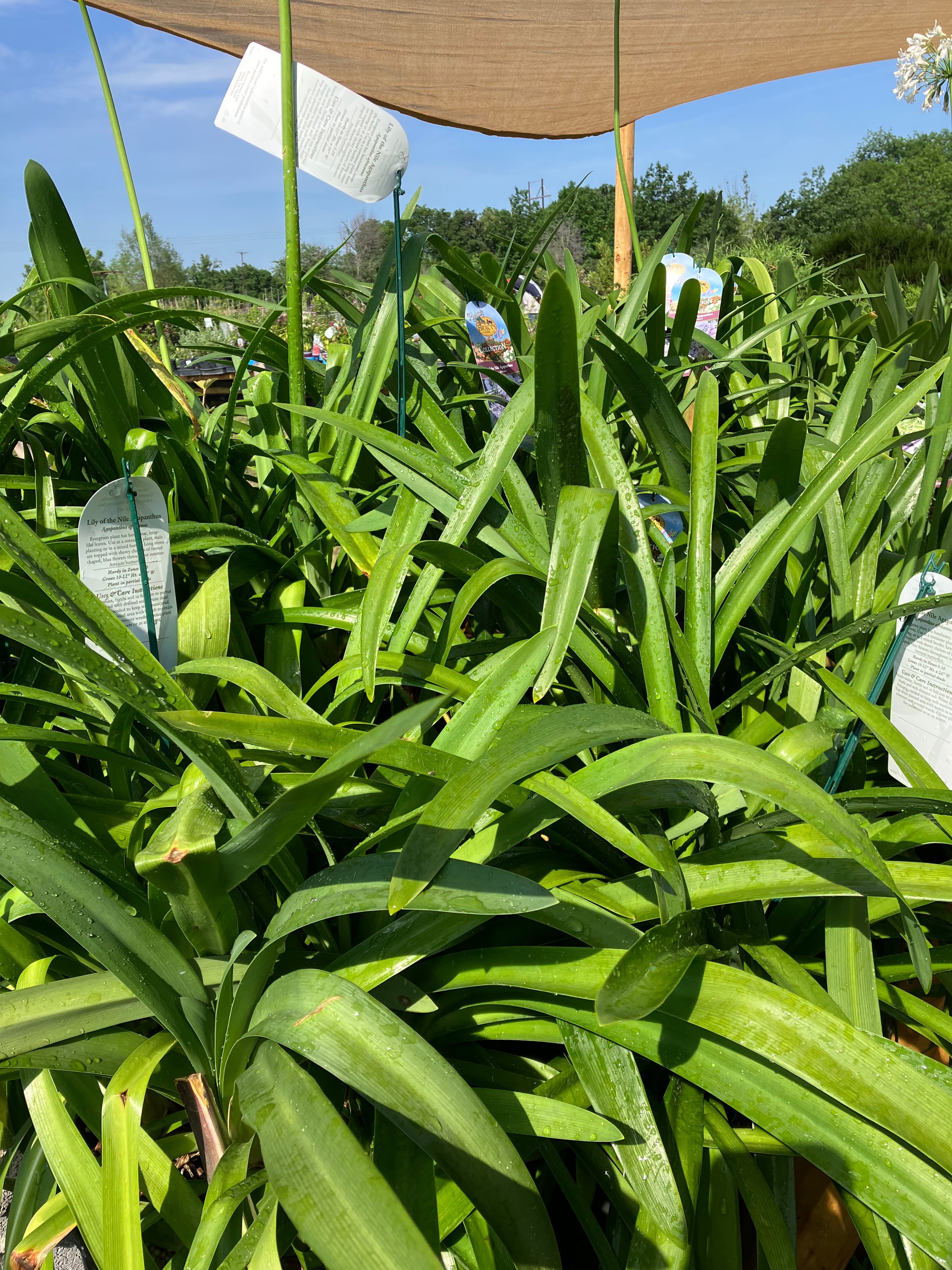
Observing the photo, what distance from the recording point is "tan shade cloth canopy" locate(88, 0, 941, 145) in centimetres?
395

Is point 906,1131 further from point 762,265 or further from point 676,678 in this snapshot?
point 762,265

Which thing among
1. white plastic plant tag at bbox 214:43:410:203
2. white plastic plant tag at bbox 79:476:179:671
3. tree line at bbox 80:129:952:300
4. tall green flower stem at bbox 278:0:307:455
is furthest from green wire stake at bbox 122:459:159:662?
tree line at bbox 80:129:952:300

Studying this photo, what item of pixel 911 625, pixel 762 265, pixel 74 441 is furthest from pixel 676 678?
pixel 762 265

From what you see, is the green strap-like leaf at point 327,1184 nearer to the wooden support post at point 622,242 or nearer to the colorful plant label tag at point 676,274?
the colorful plant label tag at point 676,274

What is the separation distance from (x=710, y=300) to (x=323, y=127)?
28.8 inches

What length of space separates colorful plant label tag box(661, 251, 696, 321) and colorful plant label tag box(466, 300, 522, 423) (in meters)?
0.34

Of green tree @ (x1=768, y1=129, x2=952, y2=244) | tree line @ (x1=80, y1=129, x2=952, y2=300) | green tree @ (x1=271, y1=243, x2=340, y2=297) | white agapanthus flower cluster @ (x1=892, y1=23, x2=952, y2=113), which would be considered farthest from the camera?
green tree @ (x1=768, y1=129, x2=952, y2=244)

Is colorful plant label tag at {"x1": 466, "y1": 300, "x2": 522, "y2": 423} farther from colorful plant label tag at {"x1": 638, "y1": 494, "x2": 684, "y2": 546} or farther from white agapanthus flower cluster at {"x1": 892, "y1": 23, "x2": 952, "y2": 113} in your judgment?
white agapanthus flower cluster at {"x1": 892, "y1": 23, "x2": 952, "y2": 113}

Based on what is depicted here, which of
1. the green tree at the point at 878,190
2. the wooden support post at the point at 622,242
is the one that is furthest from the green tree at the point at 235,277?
the wooden support post at the point at 622,242

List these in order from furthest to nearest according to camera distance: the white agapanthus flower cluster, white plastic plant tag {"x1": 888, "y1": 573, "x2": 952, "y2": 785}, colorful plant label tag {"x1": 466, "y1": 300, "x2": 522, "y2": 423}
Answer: the white agapanthus flower cluster
colorful plant label tag {"x1": 466, "y1": 300, "x2": 522, "y2": 423}
white plastic plant tag {"x1": 888, "y1": 573, "x2": 952, "y2": 785}

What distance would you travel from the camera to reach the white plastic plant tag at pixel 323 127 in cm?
86

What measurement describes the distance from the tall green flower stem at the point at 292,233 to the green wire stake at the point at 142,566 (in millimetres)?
253

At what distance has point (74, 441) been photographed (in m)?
0.98

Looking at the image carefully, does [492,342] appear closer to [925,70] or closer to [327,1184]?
[327,1184]
